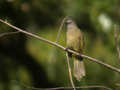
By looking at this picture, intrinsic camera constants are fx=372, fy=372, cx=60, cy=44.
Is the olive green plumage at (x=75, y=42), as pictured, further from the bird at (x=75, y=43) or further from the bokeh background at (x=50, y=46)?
the bokeh background at (x=50, y=46)

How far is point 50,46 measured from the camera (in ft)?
22.2

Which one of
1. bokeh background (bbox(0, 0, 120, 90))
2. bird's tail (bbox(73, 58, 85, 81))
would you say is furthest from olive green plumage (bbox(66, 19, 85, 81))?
bokeh background (bbox(0, 0, 120, 90))

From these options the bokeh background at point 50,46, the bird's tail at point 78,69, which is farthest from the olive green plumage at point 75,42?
the bokeh background at point 50,46

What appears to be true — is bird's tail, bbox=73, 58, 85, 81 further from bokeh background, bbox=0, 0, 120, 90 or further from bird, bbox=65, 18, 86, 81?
bokeh background, bbox=0, 0, 120, 90

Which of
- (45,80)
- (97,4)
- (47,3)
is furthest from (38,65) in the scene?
(97,4)

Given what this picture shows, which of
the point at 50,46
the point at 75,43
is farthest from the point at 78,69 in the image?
the point at 50,46

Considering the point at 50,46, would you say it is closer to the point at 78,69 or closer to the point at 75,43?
the point at 75,43

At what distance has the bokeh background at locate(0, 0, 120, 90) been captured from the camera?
585cm

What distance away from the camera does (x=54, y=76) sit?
6.51m

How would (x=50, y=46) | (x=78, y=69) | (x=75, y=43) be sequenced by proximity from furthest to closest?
(x=50, y=46), (x=75, y=43), (x=78, y=69)

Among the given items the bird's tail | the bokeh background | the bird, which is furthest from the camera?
the bokeh background

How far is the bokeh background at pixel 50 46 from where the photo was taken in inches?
230

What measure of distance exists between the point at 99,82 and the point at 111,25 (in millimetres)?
1271

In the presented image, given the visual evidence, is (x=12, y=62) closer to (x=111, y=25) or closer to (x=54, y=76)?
(x=54, y=76)
